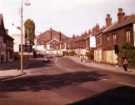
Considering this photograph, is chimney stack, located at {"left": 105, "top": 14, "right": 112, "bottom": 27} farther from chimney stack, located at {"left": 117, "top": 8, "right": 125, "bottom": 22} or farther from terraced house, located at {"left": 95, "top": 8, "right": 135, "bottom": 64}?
chimney stack, located at {"left": 117, "top": 8, "right": 125, "bottom": 22}

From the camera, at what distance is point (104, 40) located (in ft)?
262

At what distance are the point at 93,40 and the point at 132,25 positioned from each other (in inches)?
1633

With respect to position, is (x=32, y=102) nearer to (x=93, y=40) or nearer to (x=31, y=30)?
(x=93, y=40)

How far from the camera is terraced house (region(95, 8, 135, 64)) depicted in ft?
201

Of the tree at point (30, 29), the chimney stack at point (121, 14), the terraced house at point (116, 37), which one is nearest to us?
the terraced house at point (116, 37)

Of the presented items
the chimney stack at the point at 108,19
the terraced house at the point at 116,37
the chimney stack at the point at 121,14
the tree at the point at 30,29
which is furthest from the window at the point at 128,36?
the tree at the point at 30,29

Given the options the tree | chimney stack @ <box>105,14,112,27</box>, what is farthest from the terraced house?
the tree

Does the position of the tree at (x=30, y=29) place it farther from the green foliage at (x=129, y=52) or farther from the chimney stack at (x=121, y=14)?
the green foliage at (x=129, y=52)

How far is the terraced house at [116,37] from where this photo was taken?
2410 inches

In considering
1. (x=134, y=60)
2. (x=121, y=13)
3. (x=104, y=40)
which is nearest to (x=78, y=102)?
(x=134, y=60)

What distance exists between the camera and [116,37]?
68562 millimetres

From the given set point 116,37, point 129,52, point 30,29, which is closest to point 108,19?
point 116,37

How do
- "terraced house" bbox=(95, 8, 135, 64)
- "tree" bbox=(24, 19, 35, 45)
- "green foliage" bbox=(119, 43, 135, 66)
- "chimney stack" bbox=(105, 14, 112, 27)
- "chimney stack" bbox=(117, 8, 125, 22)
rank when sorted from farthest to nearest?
"tree" bbox=(24, 19, 35, 45) < "chimney stack" bbox=(105, 14, 112, 27) < "chimney stack" bbox=(117, 8, 125, 22) < "terraced house" bbox=(95, 8, 135, 64) < "green foliage" bbox=(119, 43, 135, 66)

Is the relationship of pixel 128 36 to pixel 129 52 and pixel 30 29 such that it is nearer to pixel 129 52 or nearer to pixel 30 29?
pixel 129 52
